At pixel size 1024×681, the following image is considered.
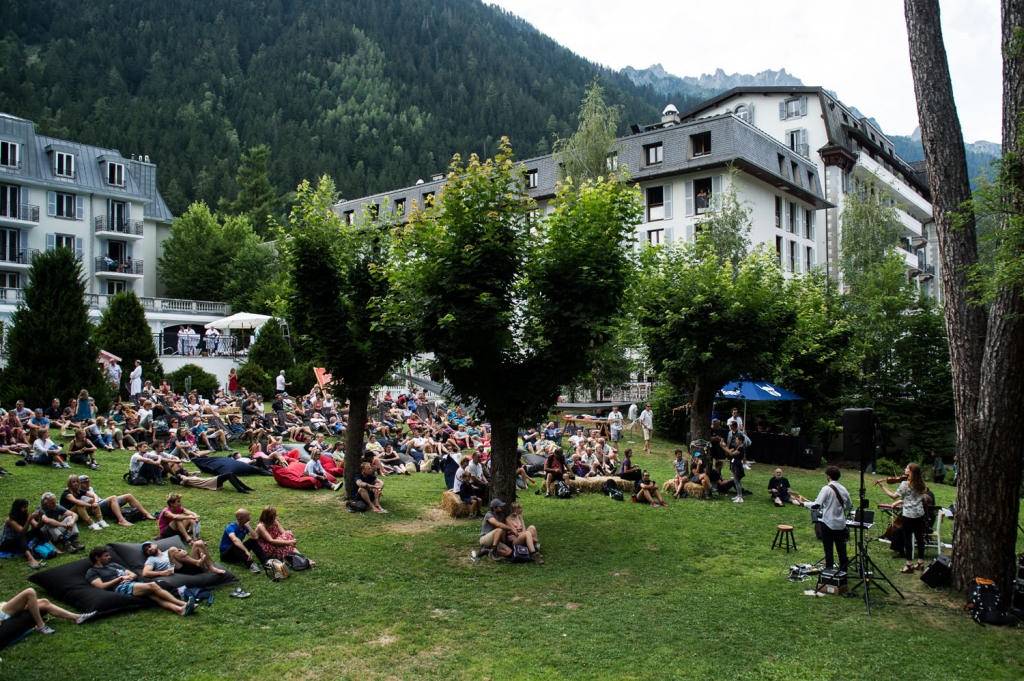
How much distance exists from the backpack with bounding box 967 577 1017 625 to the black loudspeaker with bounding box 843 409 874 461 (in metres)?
1.89

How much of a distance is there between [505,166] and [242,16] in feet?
548

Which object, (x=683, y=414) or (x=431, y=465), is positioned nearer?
(x=431, y=465)

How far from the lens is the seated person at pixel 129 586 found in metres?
8.20

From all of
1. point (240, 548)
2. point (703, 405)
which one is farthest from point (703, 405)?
point (240, 548)

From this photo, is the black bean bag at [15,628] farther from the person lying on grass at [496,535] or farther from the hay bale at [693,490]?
the hay bale at [693,490]

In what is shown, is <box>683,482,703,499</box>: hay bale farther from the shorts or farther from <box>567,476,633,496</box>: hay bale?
the shorts

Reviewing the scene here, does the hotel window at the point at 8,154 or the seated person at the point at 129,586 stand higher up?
the hotel window at the point at 8,154

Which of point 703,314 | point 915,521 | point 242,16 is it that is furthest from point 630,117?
point 915,521

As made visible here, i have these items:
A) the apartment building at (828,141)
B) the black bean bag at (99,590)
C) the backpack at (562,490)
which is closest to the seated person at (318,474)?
the backpack at (562,490)

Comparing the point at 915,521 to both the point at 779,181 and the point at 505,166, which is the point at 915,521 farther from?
the point at 779,181

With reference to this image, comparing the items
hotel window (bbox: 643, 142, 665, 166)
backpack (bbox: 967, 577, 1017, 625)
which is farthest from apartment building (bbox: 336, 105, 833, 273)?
backpack (bbox: 967, 577, 1017, 625)

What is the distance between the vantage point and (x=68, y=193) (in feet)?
158

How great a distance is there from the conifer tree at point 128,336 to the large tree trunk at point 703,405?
21.4m

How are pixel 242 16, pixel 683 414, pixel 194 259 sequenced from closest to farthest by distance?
pixel 683 414 → pixel 194 259 → pixel 242 16
